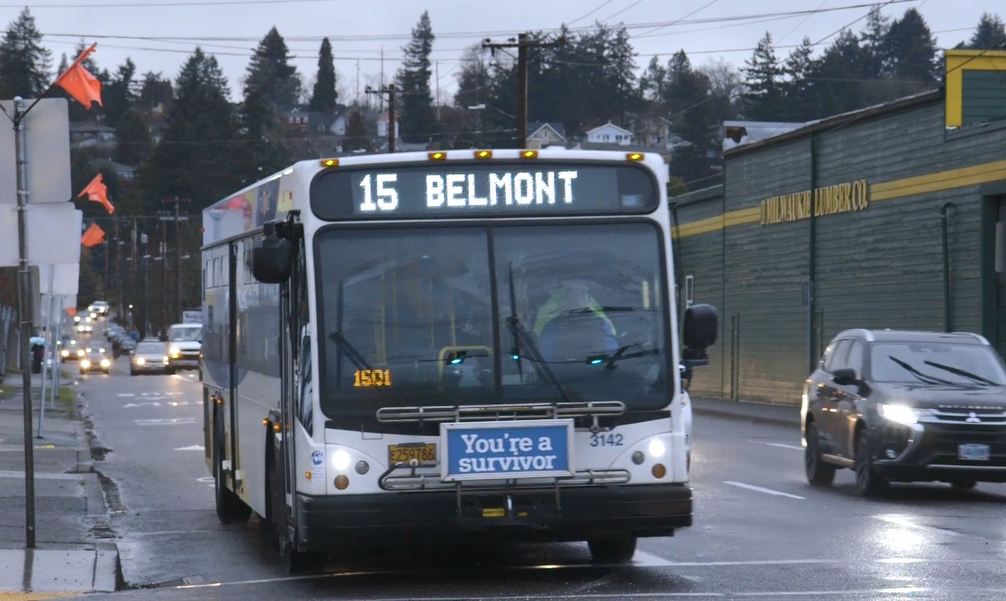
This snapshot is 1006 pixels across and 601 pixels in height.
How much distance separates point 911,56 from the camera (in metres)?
102

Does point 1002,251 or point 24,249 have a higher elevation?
point 1002,251

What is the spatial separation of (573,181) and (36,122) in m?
4.48

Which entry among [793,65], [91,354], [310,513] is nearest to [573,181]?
[310,513]

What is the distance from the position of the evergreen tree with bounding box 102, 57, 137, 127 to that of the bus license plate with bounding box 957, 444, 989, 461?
168389 mm

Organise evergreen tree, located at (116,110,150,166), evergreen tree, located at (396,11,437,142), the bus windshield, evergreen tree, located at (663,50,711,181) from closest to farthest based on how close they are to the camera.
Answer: the bus windshield
evergreen tree, located at (663,50,711,181)
evergreen tree, located at (396,11,437,142)
evergreen tree, located at (116,110,150,166)

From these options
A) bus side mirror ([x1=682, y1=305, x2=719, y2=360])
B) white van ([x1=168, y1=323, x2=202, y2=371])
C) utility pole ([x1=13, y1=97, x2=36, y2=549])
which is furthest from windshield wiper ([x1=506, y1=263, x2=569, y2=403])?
white van ([x1=168, y1=323, x2=202, y2=371])

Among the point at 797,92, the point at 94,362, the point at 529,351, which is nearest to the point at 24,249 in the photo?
the point at 529,351

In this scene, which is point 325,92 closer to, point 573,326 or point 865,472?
point 865,472

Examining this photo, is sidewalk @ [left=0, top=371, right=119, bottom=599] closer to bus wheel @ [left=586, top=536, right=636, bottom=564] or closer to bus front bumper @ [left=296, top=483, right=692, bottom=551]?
bus front bumper @ [left=296, top=483, right=692, bottom=551]

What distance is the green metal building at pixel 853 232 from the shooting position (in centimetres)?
3005

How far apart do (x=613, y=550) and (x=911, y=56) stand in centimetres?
9552

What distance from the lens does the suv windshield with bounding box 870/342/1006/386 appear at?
16.5 meters

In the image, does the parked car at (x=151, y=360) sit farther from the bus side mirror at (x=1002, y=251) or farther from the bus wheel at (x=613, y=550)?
the bus wheel at (x=613, y=550)

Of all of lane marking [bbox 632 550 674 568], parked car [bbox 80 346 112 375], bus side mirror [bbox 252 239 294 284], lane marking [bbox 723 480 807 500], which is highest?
bus side mirror [bbox 252 239 294 284]
